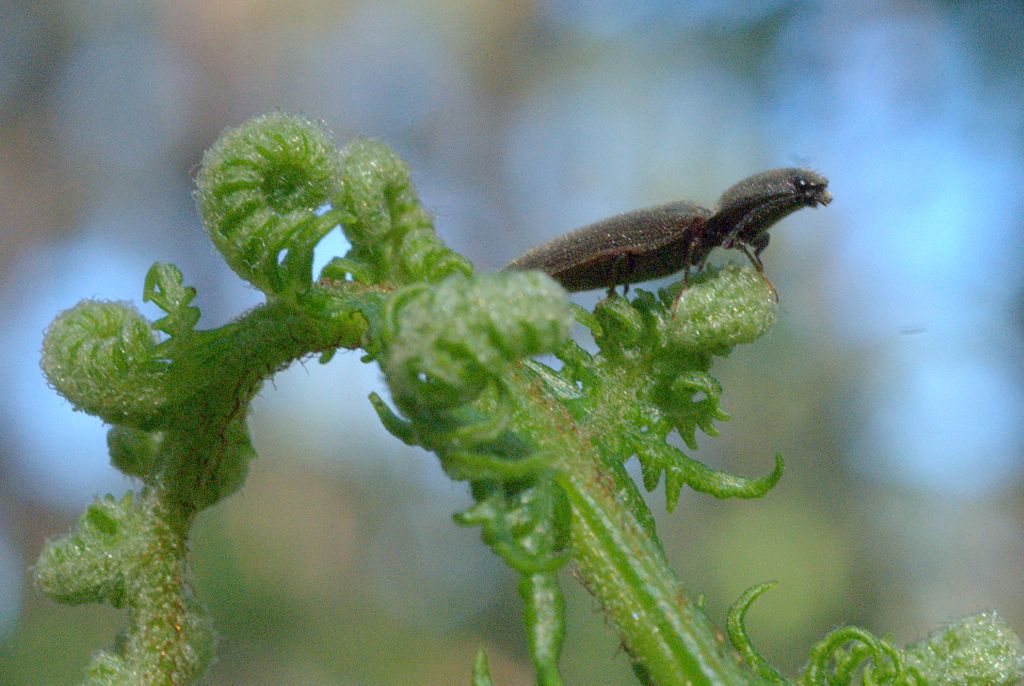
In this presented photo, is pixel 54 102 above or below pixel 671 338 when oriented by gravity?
above

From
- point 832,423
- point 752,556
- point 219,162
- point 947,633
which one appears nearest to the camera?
point 219,162

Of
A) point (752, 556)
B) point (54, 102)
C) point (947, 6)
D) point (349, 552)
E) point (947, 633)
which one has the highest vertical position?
point (54, 102)

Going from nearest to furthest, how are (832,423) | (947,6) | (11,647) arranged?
(11,647) → (832,423) → (947,6)

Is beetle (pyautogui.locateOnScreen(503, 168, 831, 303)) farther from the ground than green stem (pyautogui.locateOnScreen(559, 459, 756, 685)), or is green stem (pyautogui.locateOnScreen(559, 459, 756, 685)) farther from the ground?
beetle (pyautogui.locateOnScreen(503, 168, 831, 303))

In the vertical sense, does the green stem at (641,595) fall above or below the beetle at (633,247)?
below

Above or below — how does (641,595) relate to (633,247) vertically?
below

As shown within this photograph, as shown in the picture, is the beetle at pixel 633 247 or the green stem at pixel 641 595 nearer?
the green stem at pixel 641 595

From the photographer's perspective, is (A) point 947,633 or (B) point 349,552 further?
(B) point 349,552

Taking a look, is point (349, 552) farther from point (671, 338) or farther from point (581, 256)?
point (671, 338)

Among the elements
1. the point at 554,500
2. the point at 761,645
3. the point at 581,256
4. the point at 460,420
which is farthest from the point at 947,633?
the point at 761,645

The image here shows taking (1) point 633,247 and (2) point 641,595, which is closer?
(2) point 641,595

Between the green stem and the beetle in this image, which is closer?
the green stem
